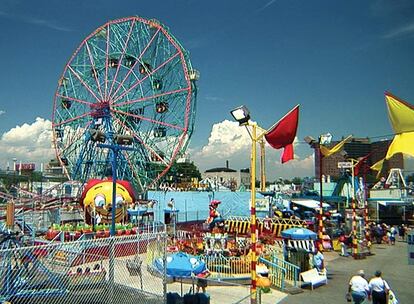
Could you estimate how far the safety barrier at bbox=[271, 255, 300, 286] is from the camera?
47.6ft

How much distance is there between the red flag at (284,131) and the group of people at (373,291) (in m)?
4.14

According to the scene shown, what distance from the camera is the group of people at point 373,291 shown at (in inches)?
408

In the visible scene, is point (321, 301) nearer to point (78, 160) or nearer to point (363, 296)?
point (363, 296)

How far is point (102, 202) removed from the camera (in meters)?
23.2

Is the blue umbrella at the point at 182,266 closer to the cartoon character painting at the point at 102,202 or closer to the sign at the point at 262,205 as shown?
the cartoon character painting at the point at 102,202

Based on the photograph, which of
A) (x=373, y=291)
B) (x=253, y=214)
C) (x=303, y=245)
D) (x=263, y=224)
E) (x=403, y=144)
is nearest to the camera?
(x=403, y=144)

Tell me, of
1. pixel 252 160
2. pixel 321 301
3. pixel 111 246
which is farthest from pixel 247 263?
pixel 111 246

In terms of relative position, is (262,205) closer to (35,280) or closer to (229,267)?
(229,267)

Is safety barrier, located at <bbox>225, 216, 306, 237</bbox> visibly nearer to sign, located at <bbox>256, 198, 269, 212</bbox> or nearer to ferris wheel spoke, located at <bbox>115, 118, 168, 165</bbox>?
sign, located at <bbox>256, 198, 269, 212</bbox>

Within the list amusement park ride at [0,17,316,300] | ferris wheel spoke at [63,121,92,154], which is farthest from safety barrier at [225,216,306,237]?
ferris wheel spoke at [63,121,92,154]

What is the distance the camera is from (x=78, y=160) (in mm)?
43281

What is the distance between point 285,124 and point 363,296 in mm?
4938

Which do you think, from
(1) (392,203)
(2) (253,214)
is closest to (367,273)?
(2) (253,214)

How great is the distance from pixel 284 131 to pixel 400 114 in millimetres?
3713
